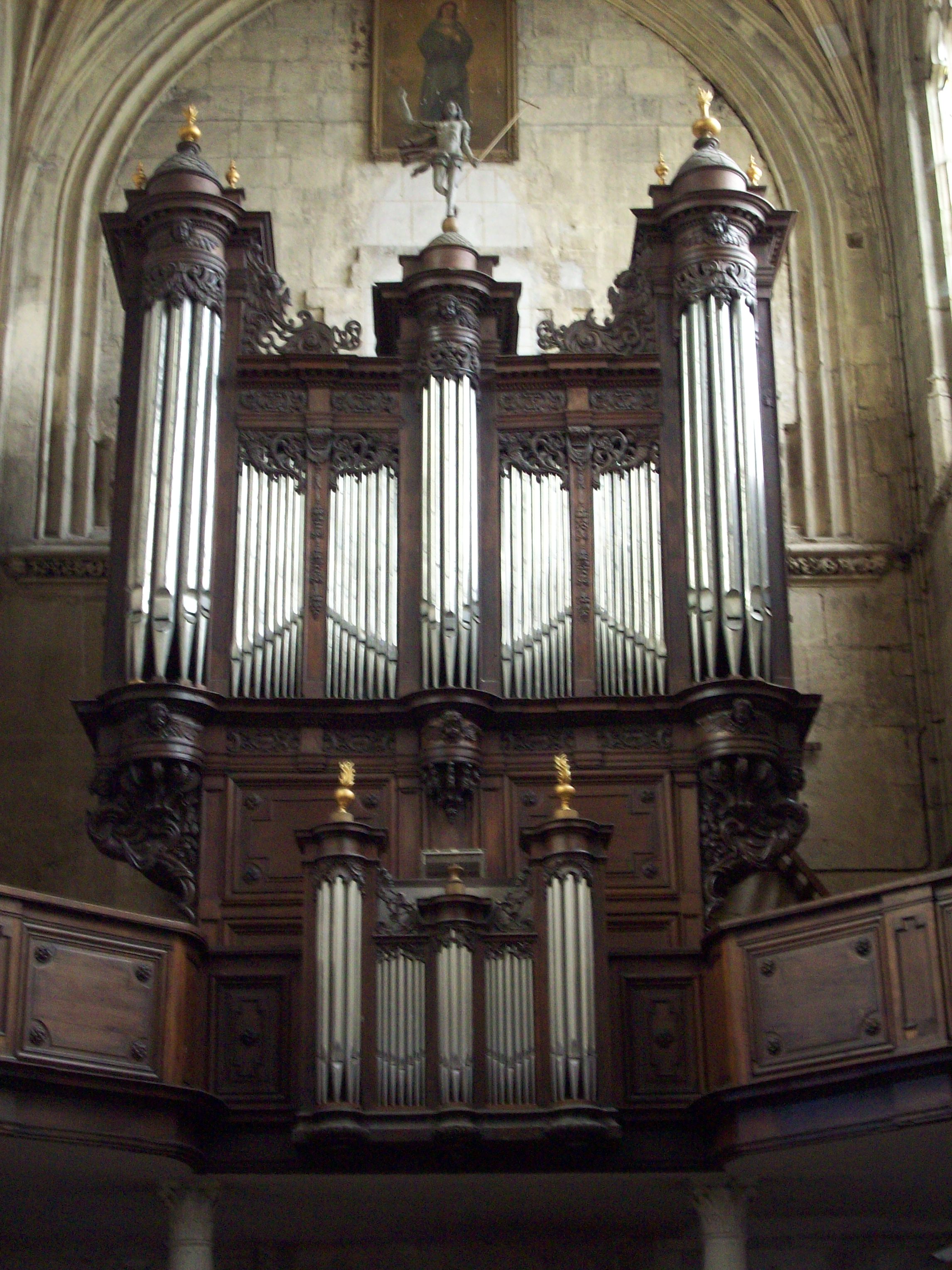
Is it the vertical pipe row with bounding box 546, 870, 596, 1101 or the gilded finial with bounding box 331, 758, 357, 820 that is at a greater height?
the gilded finial with bounding box 331, 758, 357, 820

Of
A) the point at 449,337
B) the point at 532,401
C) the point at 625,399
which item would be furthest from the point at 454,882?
the point at 449,337

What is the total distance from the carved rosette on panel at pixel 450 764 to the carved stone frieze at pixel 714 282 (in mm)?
4102

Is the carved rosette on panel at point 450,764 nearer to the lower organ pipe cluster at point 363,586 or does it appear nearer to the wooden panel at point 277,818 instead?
the wooden panel at point 277,818

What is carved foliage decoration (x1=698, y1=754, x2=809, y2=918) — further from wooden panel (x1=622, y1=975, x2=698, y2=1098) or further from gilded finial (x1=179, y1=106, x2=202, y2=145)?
gilded finial (x1=179, y1=106, x2=202, y2=145)

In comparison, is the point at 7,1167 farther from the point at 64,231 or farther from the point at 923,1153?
the point at 64,231

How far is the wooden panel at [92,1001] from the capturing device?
1279 cm

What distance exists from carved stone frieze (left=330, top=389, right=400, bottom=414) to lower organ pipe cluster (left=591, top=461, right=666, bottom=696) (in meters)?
1.81

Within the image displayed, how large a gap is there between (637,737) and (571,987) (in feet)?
8.22

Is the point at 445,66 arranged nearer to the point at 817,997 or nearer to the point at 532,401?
the point at 532,401

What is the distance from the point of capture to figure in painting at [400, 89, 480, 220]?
18.0 meters

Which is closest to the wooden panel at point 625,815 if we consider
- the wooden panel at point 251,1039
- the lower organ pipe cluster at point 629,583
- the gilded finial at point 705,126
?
the lower organ pipe cluster at point 629,583

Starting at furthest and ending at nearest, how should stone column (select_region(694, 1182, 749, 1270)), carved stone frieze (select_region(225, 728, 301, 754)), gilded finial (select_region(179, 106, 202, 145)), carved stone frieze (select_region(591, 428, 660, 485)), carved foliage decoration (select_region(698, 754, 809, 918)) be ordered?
1. gilded finial (select_region(179, 106, 202, 145))
2. carved stone frieze (select_region(591, 428, 660, 485))
3. carved stone frieze (select_region(225, 728, 301, 754))
4. carved foliage decoration (select_region(698, 754, 809, 918))
5. stone column (select_region(694, 1182, 749, 1270))

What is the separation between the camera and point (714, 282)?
1677 cm

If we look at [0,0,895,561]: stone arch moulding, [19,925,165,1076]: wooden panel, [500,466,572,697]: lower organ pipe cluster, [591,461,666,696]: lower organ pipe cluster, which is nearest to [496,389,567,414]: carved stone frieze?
[500,466,572,697]: lower organ pipe cluster
